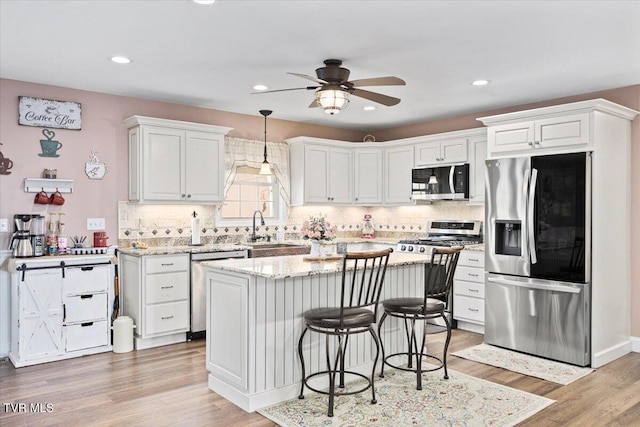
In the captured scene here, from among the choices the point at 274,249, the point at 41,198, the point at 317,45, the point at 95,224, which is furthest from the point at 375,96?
the point at 41,198

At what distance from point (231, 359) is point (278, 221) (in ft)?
10.5

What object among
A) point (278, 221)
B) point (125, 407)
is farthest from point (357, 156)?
point (125, 407)

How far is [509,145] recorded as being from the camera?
4.71 m

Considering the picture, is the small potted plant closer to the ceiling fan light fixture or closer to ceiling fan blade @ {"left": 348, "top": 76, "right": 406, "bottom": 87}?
the ceiling fan light fixture

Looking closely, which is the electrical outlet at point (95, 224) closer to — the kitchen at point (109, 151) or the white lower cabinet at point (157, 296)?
the kitchen at point (109, 151)

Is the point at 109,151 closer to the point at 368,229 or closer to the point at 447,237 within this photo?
the point at 368,229

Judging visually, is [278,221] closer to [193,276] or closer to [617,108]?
[193,276]

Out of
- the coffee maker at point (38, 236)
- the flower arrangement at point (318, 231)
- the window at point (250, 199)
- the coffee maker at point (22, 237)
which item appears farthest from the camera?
the window at point (250, 199)

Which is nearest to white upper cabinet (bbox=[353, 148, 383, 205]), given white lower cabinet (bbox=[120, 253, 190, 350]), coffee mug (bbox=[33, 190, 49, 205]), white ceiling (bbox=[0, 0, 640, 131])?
white ceiling (bbox=[0, 0, 640, 131])

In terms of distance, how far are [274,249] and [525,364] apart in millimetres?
2740

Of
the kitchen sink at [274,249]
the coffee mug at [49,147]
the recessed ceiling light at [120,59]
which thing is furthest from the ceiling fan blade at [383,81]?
the coffee mug at [49,147]

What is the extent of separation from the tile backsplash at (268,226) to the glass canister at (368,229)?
3.1 inches

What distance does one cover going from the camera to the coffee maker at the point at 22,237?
4.32 m

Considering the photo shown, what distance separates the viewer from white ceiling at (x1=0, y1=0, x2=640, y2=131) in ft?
9.80
